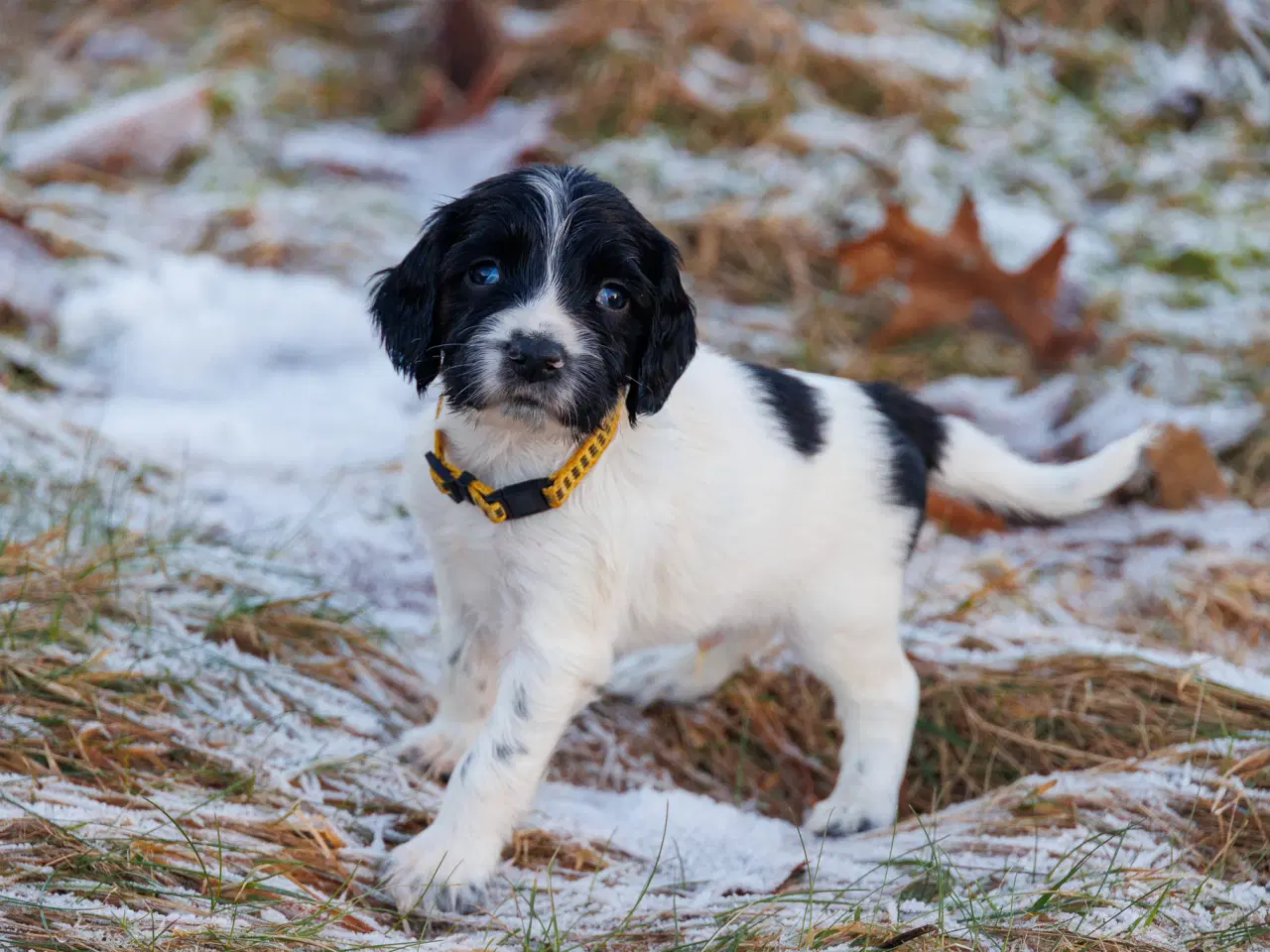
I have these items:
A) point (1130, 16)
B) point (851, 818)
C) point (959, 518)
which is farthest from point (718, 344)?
point (1130, 16)

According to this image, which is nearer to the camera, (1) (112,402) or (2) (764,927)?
(2) (764,927)

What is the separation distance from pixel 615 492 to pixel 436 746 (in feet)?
3.23

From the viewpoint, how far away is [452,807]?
10.2 ft

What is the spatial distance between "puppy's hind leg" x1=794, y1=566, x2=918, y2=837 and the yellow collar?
876mm

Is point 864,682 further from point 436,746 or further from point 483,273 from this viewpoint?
point 483,273

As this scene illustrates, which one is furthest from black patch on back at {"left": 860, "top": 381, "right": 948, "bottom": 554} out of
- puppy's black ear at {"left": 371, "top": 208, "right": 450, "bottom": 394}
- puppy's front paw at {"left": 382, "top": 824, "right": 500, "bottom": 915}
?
puppy's front paw at {"left": 382, "top": 824, "right": 500, "bottom": 915}

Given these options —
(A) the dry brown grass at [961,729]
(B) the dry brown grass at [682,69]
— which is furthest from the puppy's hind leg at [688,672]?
(B) the dry brown grass at [682,69]

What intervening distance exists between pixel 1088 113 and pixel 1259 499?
4609mm

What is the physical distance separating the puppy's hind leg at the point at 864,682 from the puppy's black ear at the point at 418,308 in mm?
1285

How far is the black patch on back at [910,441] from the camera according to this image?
3.66 m

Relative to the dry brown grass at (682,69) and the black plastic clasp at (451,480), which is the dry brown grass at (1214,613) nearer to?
the black plastic clasp at (451,480)

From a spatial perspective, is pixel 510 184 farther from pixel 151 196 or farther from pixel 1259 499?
pixel 151 196

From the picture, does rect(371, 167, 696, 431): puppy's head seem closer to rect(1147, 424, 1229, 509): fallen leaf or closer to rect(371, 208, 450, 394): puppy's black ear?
rect(371, 208, 450, 394): puppy's black ear

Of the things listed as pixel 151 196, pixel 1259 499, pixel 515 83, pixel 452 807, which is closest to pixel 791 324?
pixel 1259 499
